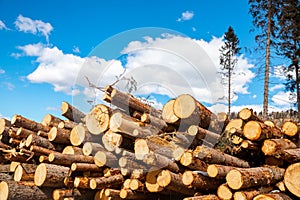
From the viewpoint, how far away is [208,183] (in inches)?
181

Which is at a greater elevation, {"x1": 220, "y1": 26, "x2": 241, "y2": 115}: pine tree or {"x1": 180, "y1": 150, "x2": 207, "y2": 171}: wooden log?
{"x1": 220, "y1": 26, "x2": 241, "y2": 115}: pine tree

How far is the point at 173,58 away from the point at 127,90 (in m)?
1.44

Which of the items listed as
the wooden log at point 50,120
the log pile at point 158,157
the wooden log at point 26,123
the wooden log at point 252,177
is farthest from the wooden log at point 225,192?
the wooden log at point 50,120

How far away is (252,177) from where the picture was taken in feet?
13.8

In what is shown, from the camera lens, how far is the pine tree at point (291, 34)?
14.8 metres

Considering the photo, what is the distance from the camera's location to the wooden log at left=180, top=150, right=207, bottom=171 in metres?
4.60

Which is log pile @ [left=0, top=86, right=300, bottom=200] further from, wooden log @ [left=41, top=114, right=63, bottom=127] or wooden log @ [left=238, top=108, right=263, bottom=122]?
wooden log @ [left=41, top=114, right=63, bottom=127]

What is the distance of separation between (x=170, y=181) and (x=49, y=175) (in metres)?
2.12

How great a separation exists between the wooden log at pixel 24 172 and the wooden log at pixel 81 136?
35.6 inches

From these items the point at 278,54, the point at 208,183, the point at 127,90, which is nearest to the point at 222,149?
the point at 208,183

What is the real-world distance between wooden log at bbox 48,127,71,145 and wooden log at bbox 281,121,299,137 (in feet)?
13.9

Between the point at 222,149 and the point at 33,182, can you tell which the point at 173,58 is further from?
the point at 33,182

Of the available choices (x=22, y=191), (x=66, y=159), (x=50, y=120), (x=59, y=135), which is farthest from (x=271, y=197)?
(x=50, y=120)

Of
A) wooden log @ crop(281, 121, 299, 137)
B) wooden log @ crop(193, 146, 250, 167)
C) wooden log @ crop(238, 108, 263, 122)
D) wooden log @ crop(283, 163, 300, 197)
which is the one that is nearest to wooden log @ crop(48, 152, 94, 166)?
wooden log @ crop(193, 146, 250, 167)
